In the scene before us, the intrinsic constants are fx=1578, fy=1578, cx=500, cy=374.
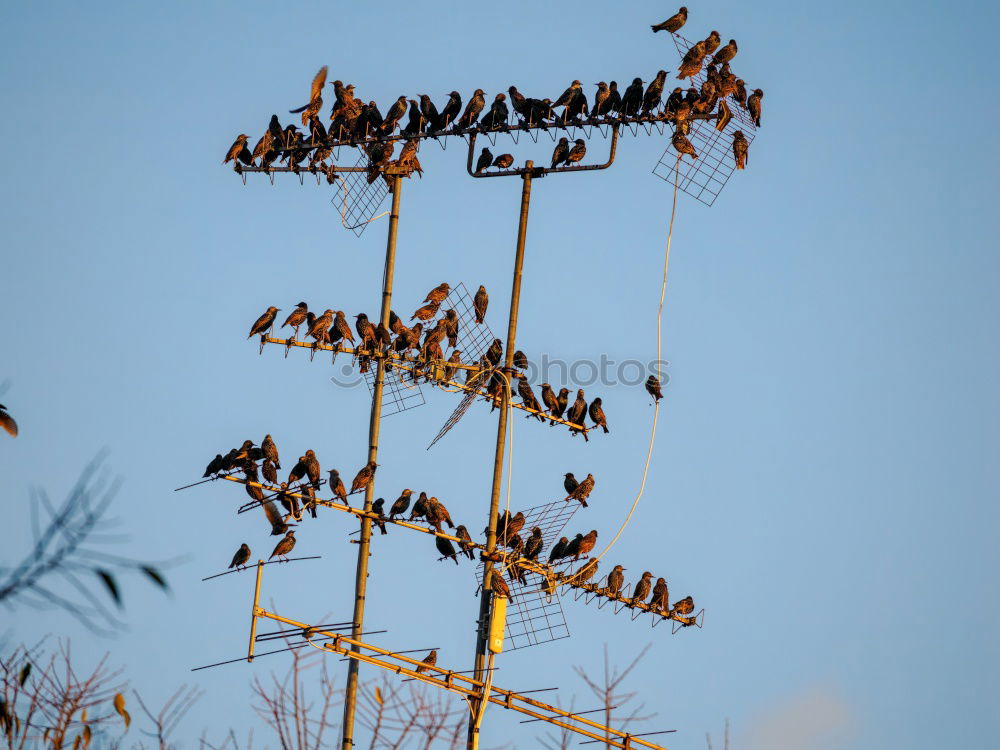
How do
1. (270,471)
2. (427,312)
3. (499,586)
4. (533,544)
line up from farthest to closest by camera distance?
1. (427,312)
2. (270,471)
3. (533,544)
4. (499,586)

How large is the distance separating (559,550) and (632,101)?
457cm

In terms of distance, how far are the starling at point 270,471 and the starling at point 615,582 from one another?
3567 millimetres

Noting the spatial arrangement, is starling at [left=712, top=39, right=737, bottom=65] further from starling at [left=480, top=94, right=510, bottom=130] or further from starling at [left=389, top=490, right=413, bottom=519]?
starling at [left=389, top=490, right=413, bottom=519]

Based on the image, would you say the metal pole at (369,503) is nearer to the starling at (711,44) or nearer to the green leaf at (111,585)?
the starling at (711,44)

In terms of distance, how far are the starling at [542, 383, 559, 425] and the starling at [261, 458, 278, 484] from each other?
115 inches

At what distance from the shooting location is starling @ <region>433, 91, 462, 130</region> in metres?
16.5

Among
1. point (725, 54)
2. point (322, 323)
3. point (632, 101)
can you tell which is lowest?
point (322, 323)

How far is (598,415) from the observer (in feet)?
56.0

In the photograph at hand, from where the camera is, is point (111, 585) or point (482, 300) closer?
point (111, 585)

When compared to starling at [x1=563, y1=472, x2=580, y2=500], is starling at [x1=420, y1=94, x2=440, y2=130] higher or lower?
higher

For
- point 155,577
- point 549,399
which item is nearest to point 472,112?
point 549,399

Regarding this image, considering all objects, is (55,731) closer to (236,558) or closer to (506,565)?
(506,565)

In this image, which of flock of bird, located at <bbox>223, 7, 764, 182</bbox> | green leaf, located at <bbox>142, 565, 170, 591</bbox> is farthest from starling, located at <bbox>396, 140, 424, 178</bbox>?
green leaf, located at <bbox>142, 565, 170, 591</bbox>

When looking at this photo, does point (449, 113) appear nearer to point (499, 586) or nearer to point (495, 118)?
point (495, 118)
